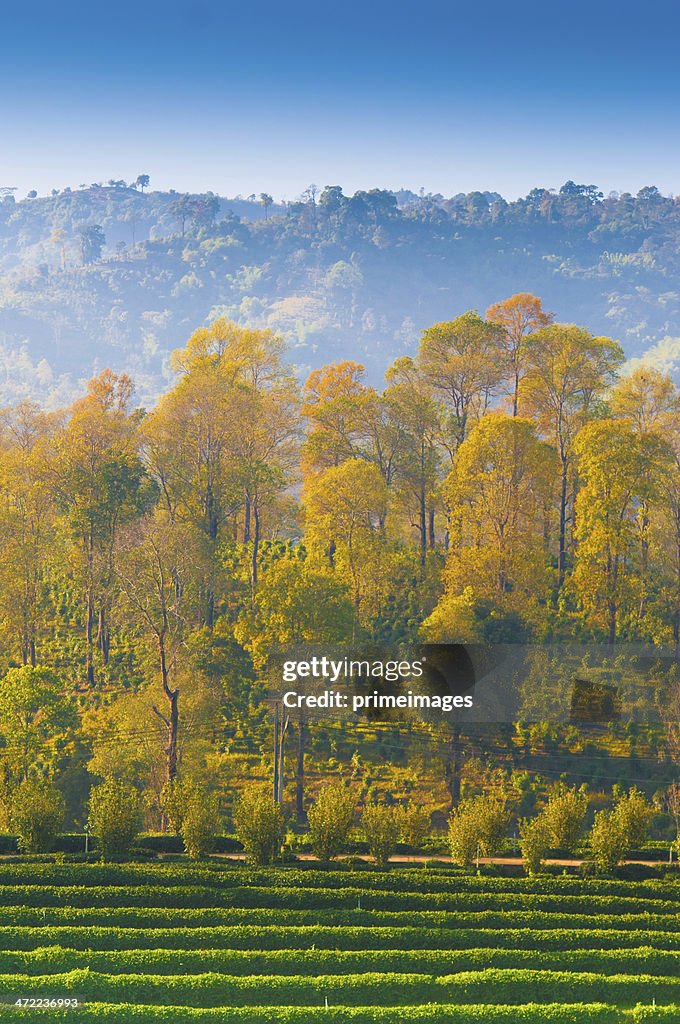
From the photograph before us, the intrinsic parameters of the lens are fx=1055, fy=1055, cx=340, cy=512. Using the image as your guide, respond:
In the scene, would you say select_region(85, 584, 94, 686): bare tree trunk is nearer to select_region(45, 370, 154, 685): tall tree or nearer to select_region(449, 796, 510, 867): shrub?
select_region(45, 370, 154, 685): tall tree

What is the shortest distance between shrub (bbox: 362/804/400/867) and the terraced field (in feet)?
3.78

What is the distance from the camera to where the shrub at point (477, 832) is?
119ft

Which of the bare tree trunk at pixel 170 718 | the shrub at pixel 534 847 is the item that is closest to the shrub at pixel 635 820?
the shrub at pixel 534 847

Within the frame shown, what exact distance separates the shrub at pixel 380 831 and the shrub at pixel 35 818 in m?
11.1

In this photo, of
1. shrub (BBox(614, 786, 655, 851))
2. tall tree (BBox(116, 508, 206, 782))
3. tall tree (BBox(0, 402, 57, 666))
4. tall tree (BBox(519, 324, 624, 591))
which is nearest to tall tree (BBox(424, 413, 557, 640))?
tall tree (BBox(519, 324, 624, 591))

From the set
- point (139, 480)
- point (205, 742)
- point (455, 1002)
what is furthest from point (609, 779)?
point (139, 480)

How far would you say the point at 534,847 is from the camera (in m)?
35.4

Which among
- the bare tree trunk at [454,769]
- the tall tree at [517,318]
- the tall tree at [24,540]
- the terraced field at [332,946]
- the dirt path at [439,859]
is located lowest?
the terraced field at [332,946]

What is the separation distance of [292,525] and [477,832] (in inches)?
1140

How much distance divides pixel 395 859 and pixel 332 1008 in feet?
39.6

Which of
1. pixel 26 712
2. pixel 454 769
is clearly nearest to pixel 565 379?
pixel 454 769

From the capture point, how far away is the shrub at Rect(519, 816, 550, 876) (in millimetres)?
35281

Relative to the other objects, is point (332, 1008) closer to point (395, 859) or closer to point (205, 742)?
point (395, 859)

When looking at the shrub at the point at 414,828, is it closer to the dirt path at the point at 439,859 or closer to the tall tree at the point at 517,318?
the dirt path at the point at 439,859
